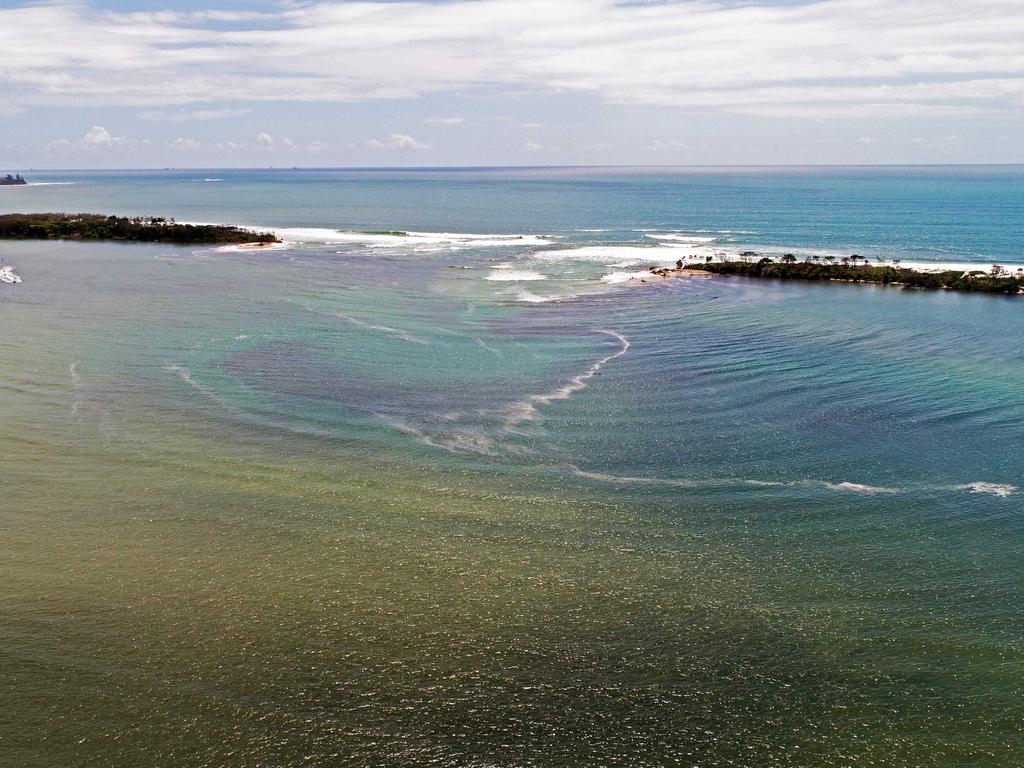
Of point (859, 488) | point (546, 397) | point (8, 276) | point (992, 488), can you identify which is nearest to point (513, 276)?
point (546, 397)

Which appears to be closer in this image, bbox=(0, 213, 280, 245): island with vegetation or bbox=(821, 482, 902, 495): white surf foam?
bbox=(821, 482, 902, 495): white surf foam

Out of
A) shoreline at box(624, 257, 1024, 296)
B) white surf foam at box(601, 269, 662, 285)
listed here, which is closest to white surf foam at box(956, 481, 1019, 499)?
shoreline at box(624, 257, 1024, 296)

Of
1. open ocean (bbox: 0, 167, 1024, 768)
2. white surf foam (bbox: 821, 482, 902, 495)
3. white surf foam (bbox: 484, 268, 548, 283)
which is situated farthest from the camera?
white surf foam (bbox: 484, 268, 548, 283)

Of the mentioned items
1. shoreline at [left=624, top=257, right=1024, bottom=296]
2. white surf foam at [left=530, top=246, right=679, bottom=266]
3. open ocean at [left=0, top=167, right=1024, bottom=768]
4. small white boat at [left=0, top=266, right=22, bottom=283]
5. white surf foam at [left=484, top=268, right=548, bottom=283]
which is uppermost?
white surf foam at [left=530, top=246, right=679, bottom=266]

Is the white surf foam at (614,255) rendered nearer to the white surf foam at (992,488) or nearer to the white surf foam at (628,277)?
the white surf foam at (628,277)

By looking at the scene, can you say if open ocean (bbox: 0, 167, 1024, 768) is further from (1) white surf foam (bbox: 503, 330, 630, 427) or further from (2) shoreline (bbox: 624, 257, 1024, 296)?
(2) shoreline (bbox: 624, 257, 1024, 296)

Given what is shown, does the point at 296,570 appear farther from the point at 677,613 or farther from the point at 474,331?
the point at 474,331

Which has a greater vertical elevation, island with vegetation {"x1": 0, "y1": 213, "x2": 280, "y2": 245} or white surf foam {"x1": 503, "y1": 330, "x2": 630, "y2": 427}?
island with vegetation {"x1": 0, "y1": 213, "x2": 280, "y2": 245}
